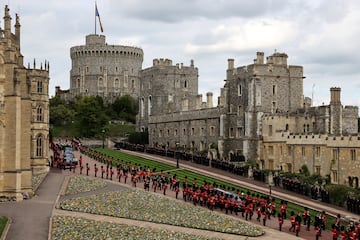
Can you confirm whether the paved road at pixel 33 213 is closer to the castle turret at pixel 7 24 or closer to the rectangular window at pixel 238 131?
the castle turret at pixel 7 24

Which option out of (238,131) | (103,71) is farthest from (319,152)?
(103,71)

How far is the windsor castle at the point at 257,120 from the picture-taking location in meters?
55.2

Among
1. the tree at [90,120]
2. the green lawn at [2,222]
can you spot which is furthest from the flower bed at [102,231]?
the tree at [90,120]

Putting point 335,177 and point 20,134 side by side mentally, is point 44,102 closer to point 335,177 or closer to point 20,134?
point 20,134

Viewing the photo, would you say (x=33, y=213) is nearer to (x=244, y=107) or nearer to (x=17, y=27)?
(x=17, y=27)

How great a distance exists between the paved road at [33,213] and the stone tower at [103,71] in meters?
86.7

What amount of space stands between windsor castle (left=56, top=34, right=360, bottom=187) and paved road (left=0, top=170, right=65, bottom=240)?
24.2 metres

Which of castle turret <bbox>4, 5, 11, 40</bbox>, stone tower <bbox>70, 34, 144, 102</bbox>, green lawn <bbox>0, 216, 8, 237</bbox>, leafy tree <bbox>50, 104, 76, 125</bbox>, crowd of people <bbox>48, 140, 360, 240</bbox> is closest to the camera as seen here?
green lawn <bbox>0, 216, 8, 237</bbox>

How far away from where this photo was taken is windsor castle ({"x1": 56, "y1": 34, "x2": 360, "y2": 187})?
55.2 meters

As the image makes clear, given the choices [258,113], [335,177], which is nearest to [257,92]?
[258,113]

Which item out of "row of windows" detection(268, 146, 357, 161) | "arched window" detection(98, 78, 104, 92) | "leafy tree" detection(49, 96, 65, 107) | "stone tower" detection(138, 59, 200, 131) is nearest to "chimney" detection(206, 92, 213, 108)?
"stone tower" detection(138, 59, 200, 131)

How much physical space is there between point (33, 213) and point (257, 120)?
36402mm

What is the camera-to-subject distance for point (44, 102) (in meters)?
56.2

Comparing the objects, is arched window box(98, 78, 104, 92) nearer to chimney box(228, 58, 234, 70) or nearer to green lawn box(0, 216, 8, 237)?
chimney box(228, 58, 234, 70)
